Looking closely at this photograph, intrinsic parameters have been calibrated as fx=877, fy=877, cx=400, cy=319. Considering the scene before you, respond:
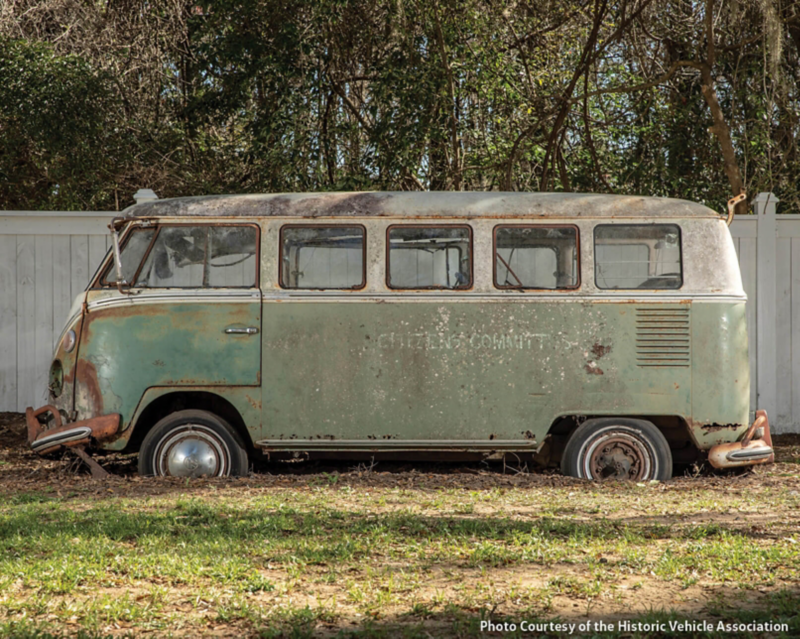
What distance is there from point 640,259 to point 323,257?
105 inches

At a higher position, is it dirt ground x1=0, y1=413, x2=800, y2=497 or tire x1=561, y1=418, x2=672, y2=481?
tire x1=561, y1=418, x2=672, y2=481

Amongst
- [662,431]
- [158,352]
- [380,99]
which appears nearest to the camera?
[158,352]

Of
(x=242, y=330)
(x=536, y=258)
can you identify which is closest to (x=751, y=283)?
(x=536, y=258)

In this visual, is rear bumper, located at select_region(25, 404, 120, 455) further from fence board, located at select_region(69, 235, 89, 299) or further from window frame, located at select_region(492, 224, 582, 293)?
window frame, located at select_region(492, 224, 582, 293)

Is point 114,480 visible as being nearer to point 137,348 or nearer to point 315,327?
point 137,348

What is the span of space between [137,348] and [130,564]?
2835 millimetres

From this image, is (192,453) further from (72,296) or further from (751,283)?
(751,283)

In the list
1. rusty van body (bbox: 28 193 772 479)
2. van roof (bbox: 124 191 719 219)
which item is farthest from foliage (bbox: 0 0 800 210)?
rusty van body (bbox: 28 193 772 479)

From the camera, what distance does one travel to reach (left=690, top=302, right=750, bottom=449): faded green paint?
7.19m

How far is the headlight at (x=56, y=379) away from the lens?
7.30 metres

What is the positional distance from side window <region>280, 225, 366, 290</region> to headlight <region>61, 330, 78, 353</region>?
177 cm

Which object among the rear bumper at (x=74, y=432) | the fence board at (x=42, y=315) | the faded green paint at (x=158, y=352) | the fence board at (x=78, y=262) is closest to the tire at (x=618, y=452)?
the faded green paint at (x=158, y=352)

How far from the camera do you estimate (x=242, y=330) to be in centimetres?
725

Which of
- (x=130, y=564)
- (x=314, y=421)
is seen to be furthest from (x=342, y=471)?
(x=130, y=564)
